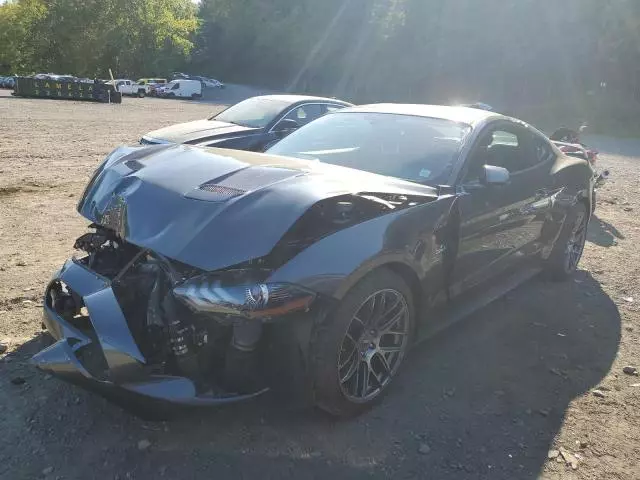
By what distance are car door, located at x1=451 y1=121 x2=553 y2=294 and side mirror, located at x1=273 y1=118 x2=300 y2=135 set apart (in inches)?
203

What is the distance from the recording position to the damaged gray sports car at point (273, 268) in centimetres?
268

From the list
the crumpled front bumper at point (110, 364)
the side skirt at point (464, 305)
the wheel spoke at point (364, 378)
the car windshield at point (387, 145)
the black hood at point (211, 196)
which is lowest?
the wheel spoke at point (364, 378)

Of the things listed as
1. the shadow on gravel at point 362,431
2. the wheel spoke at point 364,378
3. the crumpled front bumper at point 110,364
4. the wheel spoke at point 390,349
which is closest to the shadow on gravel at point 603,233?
the shadow on gravel at point 362,431

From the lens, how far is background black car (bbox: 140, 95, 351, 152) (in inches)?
345

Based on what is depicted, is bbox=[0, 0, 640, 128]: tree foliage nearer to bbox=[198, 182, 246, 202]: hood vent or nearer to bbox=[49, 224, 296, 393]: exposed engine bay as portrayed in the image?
bbox=[198, 182, 246, 202]: hood vent

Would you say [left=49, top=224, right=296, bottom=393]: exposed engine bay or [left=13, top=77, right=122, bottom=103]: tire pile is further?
[left=13, top=77, right=122, bottom=103]: tire pile

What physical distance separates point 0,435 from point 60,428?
28 centimetres

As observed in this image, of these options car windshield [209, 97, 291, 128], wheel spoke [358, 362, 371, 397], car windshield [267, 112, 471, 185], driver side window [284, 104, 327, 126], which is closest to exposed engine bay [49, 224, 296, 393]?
wheel spoke [358, 362, 371, 397]

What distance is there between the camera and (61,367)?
2719 millimetres

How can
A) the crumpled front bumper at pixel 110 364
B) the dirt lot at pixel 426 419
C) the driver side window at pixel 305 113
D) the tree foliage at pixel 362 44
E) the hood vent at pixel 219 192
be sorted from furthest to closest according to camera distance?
the tree foliage at pixel 362 44 < the driver side window at pixel 305 113 < the hood vent at pixel 219 192 < the dirt lot at pixel 426 419 < the crumpled front bumper at pixel 110 364

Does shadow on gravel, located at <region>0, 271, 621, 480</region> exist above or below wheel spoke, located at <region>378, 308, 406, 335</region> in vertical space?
below

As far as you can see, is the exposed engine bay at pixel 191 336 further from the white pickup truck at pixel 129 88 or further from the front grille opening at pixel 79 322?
the white pickup truck at pixel 129 88

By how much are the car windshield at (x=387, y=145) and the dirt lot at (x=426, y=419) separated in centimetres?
129

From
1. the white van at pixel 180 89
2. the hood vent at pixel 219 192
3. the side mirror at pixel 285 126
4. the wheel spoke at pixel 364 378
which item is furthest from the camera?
the white van at pixel 180 89
